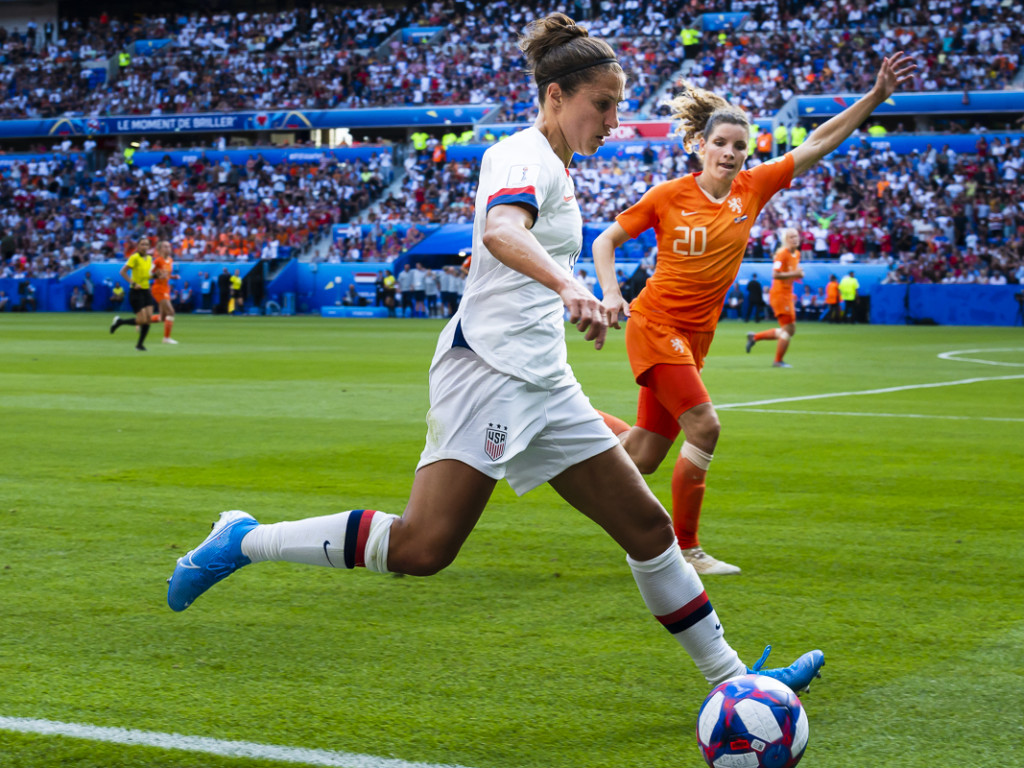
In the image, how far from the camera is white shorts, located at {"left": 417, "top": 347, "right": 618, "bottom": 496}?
12.0ft

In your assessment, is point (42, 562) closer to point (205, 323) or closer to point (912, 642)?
point (912, 642)

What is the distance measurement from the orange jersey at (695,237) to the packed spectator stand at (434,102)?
3295 centimetres

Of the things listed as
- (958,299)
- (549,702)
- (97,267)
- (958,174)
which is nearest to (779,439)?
(549,702)

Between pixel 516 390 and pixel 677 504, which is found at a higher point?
pixel 516 390

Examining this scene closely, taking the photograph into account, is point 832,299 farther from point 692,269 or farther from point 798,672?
point 798,672

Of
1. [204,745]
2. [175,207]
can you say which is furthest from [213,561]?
[175,207]

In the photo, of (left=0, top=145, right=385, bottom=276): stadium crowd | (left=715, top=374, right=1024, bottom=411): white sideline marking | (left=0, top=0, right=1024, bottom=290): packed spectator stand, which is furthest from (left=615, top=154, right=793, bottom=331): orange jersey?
(left=0, top=145, right=385, bottom=276): stadium crowd

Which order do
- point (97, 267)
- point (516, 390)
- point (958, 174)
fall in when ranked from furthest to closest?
point (97, 267) < point (958, 174) < point (516, 390)

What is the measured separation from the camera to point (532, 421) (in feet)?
12.1

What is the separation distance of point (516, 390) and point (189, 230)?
50.1 meters

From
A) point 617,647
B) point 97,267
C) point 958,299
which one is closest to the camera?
point 617,647

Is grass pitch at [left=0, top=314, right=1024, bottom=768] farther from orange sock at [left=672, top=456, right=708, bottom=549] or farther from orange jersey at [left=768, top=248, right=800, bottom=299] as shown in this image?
orange jersey at [left=768, top=248, right=800, bottom=299]

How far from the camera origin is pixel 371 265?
45.2 metres

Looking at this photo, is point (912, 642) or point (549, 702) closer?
point (549, 702)
